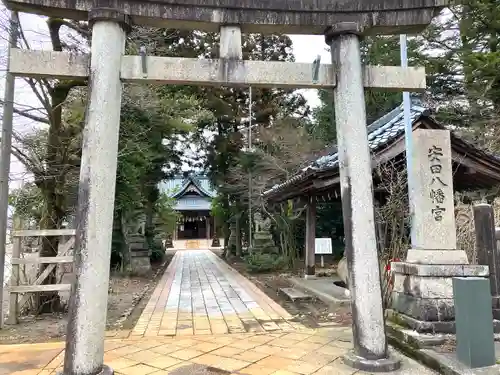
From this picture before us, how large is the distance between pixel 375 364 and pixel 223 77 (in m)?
3.48

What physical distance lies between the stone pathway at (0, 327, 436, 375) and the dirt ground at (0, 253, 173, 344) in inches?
21.1

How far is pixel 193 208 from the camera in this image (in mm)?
40688

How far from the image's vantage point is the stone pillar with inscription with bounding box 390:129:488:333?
4801 millimetres

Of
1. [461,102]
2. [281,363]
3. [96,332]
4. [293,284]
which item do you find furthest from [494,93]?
[96,332]

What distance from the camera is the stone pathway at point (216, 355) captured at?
422 cm

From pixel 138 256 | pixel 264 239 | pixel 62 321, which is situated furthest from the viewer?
pixel 264 239

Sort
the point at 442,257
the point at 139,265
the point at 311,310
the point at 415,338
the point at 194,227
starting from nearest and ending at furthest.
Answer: the point at 415,338 → the point at 442,257 → the point at 311,310 → the point at 139,265 → the point at 194,227

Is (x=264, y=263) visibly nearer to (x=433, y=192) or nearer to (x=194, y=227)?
(x=433, y=192)

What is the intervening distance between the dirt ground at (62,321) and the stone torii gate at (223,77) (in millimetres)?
2628

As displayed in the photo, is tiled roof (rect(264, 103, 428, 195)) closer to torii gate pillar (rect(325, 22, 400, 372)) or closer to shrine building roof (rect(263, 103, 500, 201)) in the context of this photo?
shrine building roof (rect(263, 103, 500, 201))

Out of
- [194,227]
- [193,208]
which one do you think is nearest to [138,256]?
[193,208]

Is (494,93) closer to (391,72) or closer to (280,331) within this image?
(391,72)

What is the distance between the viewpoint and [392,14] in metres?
4.67

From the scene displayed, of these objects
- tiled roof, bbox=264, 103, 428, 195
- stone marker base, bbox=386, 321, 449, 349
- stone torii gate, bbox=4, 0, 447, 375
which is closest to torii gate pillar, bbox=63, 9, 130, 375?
stone torii gate, bbox=4, 0, 447, 375
